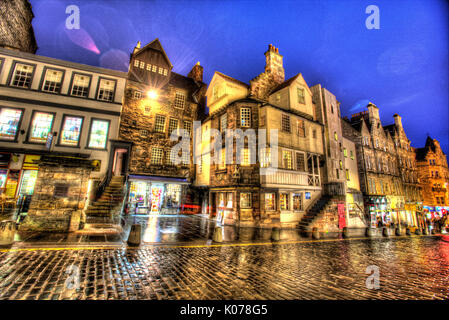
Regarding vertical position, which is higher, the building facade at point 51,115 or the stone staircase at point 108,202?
the building facade at point 51,115

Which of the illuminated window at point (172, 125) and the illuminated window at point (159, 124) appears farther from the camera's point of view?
the illuminated window at point (172, 125)

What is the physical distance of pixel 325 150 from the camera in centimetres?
1961

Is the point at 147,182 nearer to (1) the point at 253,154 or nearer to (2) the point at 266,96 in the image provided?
(1) the point at 253,154

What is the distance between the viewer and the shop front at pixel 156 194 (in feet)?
58.4

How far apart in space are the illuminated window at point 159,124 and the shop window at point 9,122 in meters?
10.2

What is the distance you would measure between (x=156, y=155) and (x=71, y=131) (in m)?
7.17

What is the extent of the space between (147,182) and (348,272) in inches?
677

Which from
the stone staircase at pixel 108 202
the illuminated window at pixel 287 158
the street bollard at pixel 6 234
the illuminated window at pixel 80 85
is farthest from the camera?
the illuminated window at pixel 80 85

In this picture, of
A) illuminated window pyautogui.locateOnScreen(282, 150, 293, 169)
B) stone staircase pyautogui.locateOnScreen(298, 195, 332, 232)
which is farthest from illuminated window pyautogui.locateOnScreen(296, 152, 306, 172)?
stone staircase pyautogui.locateOnScreen(298, 195, 332, 232)

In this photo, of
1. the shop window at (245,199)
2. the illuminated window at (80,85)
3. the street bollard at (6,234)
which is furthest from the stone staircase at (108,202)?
the shop window at (245,199)

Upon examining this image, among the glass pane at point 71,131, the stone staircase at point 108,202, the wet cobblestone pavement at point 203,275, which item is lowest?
the wet cobblestone pavement at point 203,275

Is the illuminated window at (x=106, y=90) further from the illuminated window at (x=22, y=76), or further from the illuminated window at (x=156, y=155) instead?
the illuminated window at (x=156, y=155)
